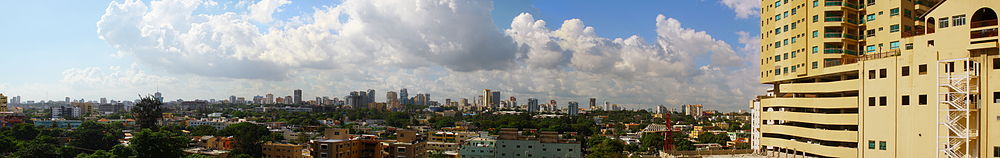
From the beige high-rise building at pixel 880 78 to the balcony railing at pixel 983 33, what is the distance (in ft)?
0.07

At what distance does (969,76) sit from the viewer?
14984 mm

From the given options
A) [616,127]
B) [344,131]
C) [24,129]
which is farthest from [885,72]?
[616,127]

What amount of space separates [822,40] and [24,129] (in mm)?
47478

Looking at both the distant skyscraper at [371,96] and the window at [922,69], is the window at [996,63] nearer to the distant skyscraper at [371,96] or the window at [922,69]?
the window at [922,69]

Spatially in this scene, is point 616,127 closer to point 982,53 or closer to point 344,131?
point 344,131

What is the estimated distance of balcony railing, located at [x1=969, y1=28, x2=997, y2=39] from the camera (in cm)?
1485

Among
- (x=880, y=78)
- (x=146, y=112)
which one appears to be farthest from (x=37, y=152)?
(x=880, y=78)

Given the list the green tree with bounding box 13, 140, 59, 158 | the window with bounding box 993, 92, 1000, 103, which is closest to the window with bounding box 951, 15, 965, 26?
the window with bounding box 993, 92, 1000, 103

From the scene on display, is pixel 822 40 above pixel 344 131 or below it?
above

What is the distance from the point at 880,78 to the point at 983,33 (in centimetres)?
270

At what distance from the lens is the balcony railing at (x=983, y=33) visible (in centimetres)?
1485

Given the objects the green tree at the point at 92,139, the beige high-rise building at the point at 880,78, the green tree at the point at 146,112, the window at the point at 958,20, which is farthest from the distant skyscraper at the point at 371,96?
the window at the point at 958,20

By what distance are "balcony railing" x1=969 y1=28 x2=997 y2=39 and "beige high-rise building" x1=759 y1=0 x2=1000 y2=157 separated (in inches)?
0.9

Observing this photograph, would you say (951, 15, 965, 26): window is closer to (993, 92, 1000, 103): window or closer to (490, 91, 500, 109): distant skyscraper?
(993, 92, 1000, 103): window
